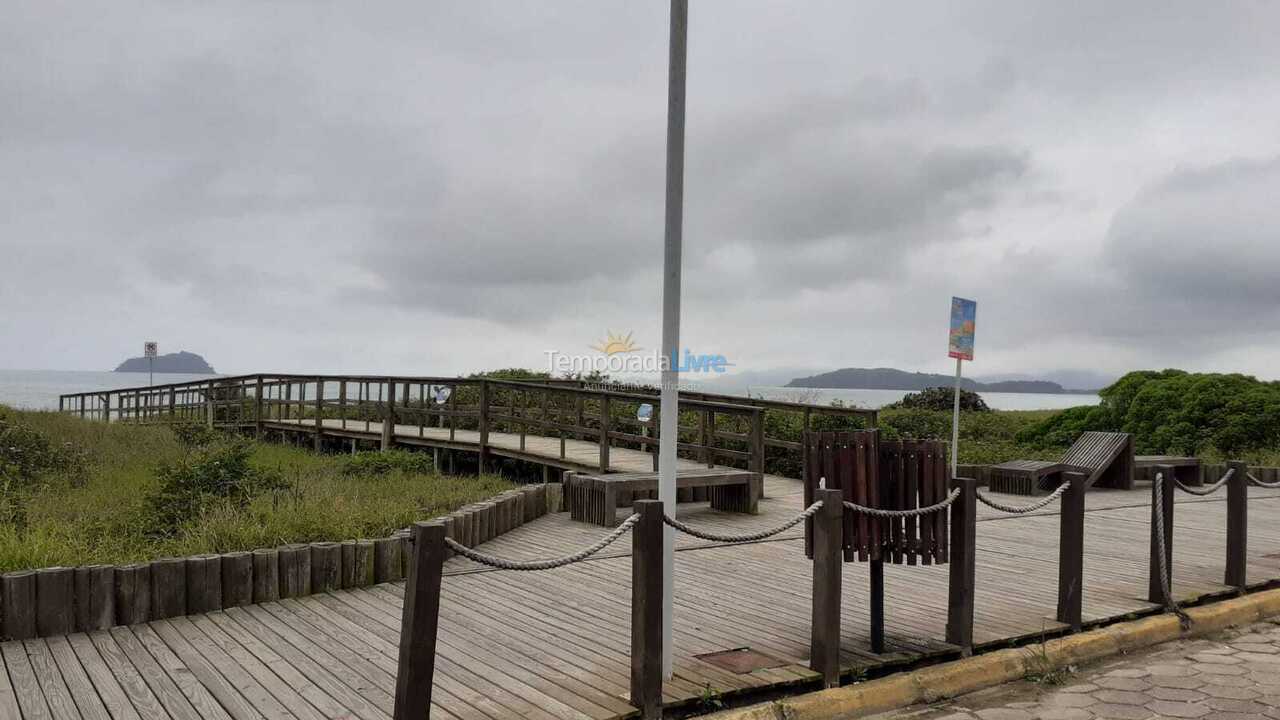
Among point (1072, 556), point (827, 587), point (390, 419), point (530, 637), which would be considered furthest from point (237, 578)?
point (390, 419)

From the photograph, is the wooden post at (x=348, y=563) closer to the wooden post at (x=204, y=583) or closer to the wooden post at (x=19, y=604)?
the wooden post at (x=204, y=583)

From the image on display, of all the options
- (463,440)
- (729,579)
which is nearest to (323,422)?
(463,440)

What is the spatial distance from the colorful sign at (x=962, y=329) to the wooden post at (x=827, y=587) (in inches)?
343

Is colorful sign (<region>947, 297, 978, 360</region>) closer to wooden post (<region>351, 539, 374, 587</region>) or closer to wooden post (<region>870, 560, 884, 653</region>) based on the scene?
wooden post (<region>870, 560, 884, 653</region>)

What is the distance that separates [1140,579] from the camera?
6926mm

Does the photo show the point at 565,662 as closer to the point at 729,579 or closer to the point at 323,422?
the point at 729,579

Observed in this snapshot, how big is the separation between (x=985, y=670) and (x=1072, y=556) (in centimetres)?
121

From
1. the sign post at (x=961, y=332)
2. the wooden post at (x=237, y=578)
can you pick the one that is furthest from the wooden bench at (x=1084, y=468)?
the wooden post at (x=237, y=578)

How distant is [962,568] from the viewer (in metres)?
4.92

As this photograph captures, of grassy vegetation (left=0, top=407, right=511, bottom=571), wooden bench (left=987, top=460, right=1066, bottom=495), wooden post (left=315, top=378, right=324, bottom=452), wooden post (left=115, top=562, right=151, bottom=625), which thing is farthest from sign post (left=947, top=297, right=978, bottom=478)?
wooden post (left=315, top=378, right=324, bottom=452)

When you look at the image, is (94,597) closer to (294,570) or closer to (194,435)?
(294,570)

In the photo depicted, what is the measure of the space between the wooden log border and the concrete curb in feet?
6.80

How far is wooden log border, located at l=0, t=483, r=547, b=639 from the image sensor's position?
473 cm

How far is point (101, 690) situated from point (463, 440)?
11220mm
